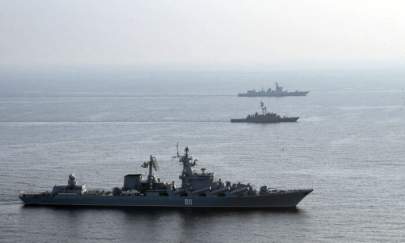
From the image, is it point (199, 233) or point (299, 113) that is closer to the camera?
point (199, 233)

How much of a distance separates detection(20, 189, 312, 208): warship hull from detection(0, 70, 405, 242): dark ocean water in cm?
104

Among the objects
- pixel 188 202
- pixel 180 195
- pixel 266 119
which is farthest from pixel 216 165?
pixel 266 119

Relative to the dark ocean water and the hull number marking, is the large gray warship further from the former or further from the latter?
the dark ocean water

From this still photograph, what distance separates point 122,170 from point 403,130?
155ft

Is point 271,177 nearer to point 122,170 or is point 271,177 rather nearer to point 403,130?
point 122,170

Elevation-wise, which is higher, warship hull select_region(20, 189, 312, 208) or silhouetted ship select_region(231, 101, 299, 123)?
silhouetted ship select_region(231, 101, 299, 123)

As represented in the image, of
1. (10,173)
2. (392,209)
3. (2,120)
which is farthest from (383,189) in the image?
(2,120)

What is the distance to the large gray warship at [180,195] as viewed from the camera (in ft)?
213

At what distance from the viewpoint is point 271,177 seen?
7562 cm

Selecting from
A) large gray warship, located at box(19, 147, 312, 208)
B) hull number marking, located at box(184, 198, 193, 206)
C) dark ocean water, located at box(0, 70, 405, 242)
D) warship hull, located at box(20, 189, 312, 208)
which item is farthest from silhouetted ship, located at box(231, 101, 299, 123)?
hull number marking, located at box(184, 198, 193, 206)

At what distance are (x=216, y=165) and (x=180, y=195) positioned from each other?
58.2ft

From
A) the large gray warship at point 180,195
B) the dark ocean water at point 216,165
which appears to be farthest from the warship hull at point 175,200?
the dark ocean water at point 216,165

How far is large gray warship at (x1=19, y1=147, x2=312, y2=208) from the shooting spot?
213 feet

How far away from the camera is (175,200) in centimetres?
Result: 6556
